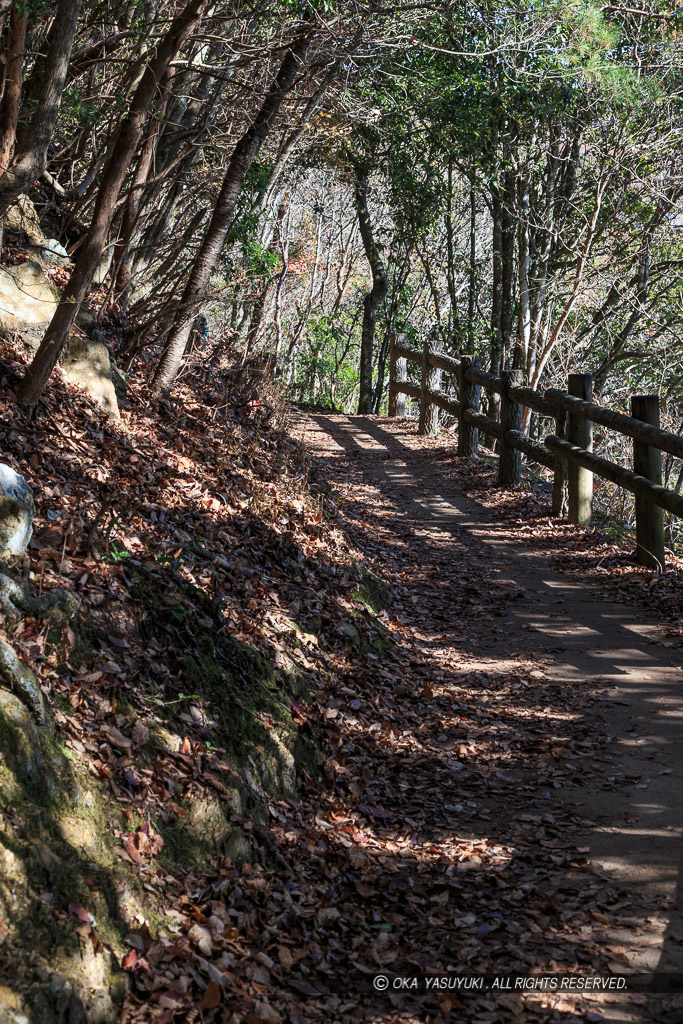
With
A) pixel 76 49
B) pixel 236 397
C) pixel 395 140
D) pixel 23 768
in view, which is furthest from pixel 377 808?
pixel 395 140

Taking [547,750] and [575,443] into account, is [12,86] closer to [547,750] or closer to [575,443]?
[547,750]

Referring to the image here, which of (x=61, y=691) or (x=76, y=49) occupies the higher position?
(x=76, y=49)

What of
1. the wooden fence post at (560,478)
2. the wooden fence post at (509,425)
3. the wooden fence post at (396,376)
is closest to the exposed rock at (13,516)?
the wooden fence post at (560,478)

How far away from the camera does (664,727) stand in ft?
17.4

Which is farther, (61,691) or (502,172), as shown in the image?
(502,172)

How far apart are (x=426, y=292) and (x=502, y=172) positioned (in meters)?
10.4

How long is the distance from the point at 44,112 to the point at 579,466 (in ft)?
19.8

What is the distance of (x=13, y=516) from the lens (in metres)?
3.99

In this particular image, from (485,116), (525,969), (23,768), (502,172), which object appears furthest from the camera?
(502,172)

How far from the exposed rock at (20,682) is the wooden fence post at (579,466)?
6826 millimetres

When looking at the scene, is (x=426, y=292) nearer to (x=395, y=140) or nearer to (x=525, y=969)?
(x=395, y=140)

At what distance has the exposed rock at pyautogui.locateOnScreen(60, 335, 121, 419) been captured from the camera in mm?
7027

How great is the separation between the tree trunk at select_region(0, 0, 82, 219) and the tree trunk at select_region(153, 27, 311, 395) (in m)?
2.93

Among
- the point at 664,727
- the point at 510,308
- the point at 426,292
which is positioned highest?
the point at 426,292
